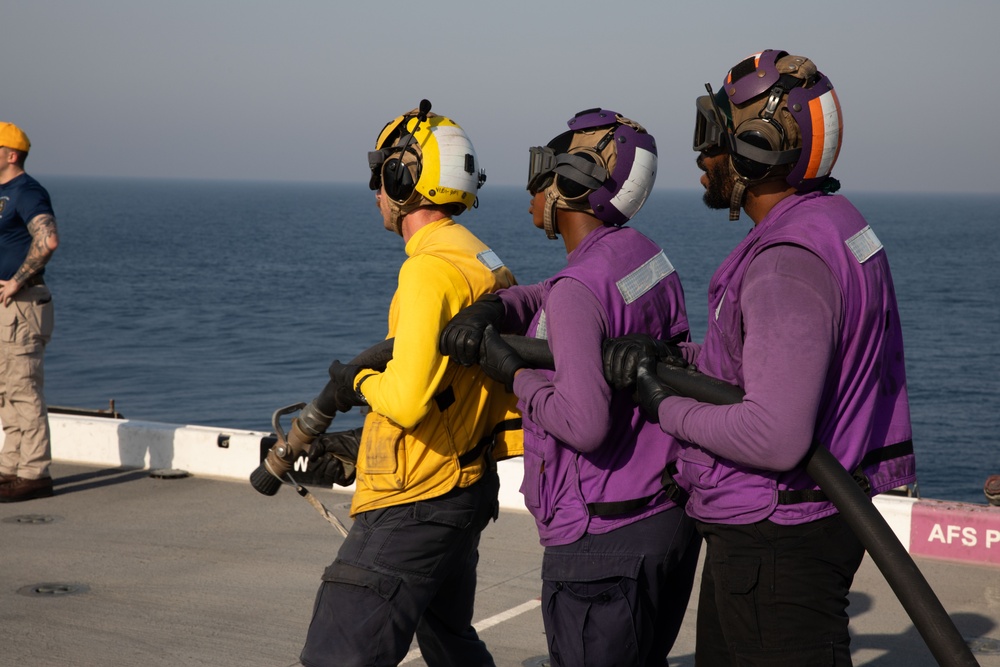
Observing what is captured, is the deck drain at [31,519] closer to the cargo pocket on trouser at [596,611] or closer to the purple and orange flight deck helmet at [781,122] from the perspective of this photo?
the cargo pocket on trouser at [596,611]

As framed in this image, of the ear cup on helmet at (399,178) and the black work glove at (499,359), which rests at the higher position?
the ear cup on helmet at (399,178)

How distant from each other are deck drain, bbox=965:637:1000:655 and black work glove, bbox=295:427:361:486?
119 inches

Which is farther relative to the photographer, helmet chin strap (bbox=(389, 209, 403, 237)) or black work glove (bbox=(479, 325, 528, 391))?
helmet chin strap (bbox=(389, 209, 403, 237))

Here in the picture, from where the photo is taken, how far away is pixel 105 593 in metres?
6.19

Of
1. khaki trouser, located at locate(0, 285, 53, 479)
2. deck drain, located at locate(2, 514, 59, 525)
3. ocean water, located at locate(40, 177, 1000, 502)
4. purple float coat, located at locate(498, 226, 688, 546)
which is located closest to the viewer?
purple float coat, located at locate(498, 226, 688, 546)

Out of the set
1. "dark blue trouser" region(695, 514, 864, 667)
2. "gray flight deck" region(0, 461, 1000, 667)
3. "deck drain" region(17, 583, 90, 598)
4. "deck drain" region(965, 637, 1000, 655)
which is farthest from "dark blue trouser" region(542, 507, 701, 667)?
"deck drain" region(17, 583, 90, 598)

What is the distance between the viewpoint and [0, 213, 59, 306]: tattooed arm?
7.67 meters

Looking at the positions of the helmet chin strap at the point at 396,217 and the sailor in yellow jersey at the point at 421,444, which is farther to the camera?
the helmet chin strap at the point at 396,217

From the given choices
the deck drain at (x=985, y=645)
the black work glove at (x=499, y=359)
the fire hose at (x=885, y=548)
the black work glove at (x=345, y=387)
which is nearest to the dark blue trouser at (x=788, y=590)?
the fire hose at (x=885, y=548)

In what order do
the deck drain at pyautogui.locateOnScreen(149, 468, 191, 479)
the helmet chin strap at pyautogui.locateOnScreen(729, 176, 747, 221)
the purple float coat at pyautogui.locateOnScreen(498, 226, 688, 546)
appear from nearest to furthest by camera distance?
the helmet chin strap at pyautogui.locateOnScreen(729, 176, 747, 221) → the purple float coat at pyautogui.locateOnScreen(498, 226, 688, 546) → the deck drain at pyautogui.locateOnScreen(149, 468, 191, 479)

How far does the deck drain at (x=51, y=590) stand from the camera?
6.15 meters

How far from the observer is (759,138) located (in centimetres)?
298

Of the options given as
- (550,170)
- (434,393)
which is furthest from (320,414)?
(550,170)

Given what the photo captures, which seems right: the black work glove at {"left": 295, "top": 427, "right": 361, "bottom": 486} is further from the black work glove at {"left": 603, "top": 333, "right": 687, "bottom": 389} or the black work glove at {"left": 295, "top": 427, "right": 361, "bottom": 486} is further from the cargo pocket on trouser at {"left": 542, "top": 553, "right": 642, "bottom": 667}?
the black work glove at {"left": 603, "top": 333, "right": 687, "bottom": 389}
